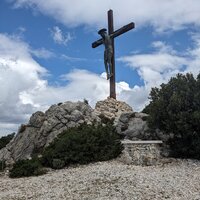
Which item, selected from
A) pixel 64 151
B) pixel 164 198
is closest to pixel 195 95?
pixel 64 151

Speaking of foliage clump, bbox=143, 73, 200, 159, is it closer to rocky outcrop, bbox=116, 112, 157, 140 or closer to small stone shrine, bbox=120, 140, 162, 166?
small stone shrine, bbox=120, 140, 162, 166

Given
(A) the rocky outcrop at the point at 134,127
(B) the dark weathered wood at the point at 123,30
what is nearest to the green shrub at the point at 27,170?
(A) the rocky outcrop at the point at 134,127

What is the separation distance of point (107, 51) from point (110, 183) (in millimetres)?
14312

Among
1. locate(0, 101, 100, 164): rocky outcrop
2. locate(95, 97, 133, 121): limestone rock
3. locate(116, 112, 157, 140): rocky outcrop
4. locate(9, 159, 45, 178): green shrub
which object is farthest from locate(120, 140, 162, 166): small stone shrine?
locate(95, 97, 133, 121): limestone rock

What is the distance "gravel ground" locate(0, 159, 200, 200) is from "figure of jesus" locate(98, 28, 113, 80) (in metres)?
10.9

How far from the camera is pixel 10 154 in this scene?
72.5 ft

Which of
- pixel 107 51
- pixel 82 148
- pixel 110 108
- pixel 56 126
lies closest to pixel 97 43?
pixel 107 51

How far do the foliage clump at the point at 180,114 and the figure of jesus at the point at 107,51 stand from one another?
7931 mm

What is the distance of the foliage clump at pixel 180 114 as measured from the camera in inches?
664

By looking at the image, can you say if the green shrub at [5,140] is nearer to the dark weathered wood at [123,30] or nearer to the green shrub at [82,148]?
the green shrub at [82,148]

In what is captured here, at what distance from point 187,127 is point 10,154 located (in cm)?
1000

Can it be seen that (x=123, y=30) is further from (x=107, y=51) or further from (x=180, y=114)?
(x=180, y=114)

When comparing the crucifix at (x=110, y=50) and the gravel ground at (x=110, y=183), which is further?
the crucifix at (x=110, y=50)

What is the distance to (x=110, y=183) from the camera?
41.5ft
